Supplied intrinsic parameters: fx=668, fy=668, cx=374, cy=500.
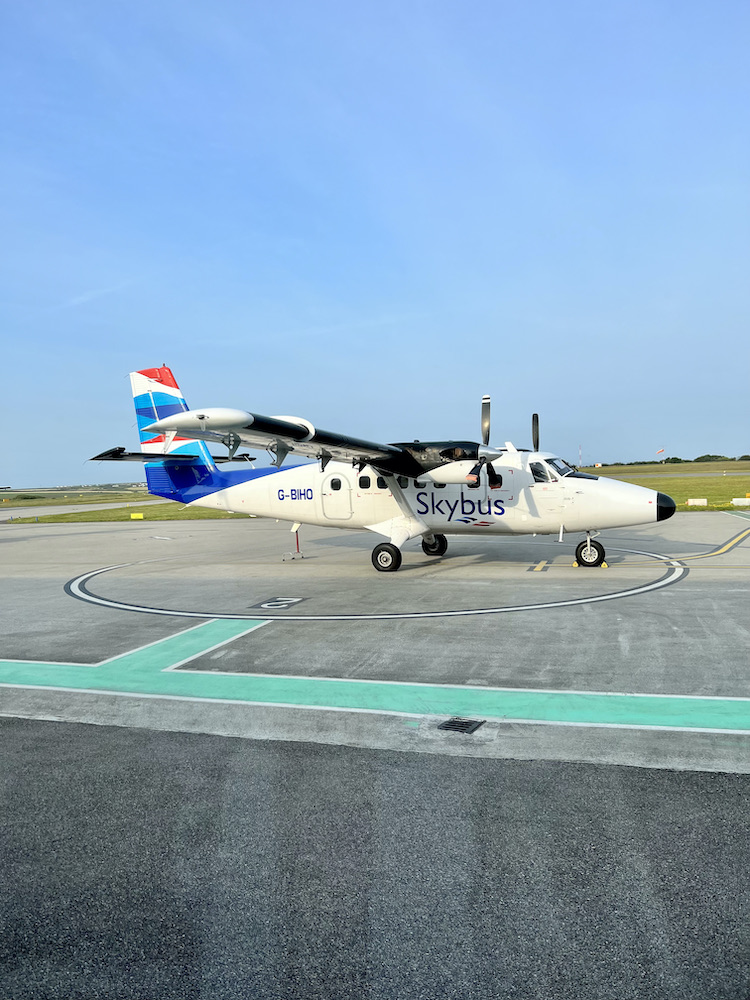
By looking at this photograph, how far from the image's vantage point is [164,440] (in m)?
21.4

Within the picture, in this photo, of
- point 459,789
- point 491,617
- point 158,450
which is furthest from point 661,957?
point 158,450

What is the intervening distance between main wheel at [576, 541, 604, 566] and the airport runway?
5.73m

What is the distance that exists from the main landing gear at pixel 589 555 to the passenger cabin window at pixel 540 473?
6.62 ft

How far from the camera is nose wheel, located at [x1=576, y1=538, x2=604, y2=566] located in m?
17.5

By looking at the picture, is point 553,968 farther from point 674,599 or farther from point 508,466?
point 508,466

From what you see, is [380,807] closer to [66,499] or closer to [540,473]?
[540,473]

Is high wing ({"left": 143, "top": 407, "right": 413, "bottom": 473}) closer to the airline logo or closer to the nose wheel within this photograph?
the airline logo

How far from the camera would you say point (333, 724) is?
6.82 metres

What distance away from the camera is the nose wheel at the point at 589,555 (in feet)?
57.5

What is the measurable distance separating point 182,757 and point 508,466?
43.8 feet

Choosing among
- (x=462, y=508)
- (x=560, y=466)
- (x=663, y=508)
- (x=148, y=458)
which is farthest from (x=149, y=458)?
(x=663, y=508)

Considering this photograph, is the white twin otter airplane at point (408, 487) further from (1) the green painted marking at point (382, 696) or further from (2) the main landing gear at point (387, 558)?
(1) the green painted marking at point (382, 696)

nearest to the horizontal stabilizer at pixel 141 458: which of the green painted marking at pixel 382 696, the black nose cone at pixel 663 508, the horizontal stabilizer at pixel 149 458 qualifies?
the horizontal stabilizer at pixel 149 458

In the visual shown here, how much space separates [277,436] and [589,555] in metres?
8.93
